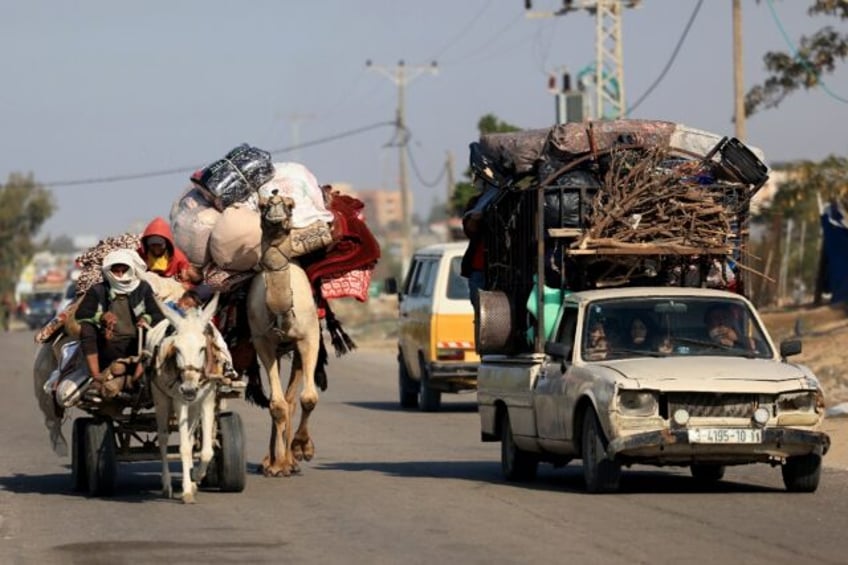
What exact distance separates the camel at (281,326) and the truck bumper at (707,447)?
154 inches

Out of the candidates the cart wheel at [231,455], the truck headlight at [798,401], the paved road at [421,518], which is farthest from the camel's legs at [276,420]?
the truck headlight at [798,401]

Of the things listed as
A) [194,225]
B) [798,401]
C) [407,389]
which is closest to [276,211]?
[194,225]

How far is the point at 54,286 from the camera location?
110 metres

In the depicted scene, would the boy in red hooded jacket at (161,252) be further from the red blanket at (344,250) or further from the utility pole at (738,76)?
the utility pole at (738,76)

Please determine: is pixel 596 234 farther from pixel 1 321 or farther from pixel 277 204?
pixel 1 321

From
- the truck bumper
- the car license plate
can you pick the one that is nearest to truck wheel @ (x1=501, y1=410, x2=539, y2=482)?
the truck bumper

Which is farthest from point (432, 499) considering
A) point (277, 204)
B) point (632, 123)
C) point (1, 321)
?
point (1, 321)

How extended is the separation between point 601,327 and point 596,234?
3.76 ft

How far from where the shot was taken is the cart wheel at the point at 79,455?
15.0m

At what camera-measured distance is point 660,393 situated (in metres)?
13.7

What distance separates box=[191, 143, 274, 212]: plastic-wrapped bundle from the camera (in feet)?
56.2

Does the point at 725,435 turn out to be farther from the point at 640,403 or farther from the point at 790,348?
the point at 790,348

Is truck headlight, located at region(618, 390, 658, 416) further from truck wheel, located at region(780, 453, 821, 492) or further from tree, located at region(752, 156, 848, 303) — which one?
tree, located at region(752, 156, 848, 303)

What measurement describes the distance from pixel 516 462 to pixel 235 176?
3.69 metres
